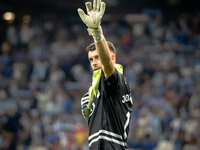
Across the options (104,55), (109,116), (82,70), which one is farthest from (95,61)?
(82,70)

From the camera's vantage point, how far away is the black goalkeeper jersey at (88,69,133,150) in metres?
2.86

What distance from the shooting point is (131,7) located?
47.2ft

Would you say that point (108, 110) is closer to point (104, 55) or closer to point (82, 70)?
point (104, 55)

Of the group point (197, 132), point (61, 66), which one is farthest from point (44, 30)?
point (197, 132)

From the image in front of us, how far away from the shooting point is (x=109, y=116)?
288cm

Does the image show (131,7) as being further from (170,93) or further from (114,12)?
(170,93)

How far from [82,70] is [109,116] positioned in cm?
949

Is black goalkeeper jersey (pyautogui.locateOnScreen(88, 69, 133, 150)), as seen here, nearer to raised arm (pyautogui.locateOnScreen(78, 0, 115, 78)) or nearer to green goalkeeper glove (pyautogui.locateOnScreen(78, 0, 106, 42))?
raised arm (pyautogui.locateOnScreen(78, 0, 115, 78))

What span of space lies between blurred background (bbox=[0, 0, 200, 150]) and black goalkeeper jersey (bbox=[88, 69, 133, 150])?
21.5 ft

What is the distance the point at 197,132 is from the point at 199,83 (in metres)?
1.98

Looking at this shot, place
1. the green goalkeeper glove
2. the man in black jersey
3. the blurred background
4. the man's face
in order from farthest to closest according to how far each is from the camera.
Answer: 1. the blurred background
2. the man's face
3. the man in black jersey
4. the green goalkeeper glove

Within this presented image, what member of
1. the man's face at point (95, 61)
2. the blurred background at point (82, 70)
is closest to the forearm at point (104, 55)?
the man's face at point (95, 61)

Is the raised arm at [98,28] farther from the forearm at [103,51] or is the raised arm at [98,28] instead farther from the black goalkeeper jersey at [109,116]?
the black goalkeeper jersey at [109,116]

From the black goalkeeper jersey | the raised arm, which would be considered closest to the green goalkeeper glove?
the raised arm
